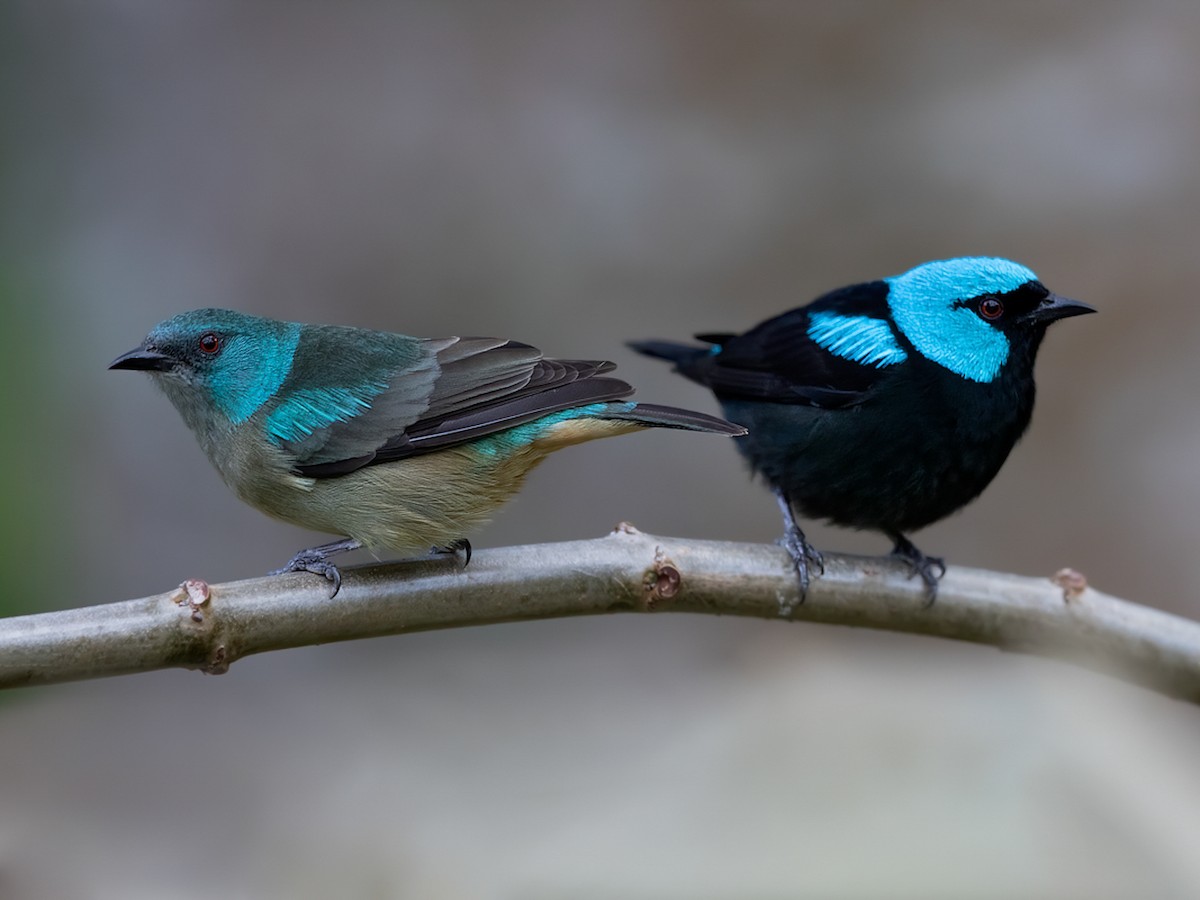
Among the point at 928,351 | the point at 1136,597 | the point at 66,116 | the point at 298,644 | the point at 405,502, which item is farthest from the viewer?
the point at 1136,597

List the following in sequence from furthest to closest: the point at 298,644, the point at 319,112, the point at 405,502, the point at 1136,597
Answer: the point at 1136,597 < the point at 319,112 < the point at 405,502 < the point at 298,644

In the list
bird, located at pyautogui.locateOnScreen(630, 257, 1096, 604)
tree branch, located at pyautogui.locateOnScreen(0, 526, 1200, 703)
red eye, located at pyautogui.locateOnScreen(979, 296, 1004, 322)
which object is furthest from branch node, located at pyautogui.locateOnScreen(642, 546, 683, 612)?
red eye, located at pyautogui.locateOnScreen(979, 296, 1004, 322)

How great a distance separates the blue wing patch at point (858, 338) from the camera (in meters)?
4.29

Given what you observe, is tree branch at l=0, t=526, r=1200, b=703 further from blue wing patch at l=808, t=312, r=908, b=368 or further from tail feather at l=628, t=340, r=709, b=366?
tail feather at l=628, t=340, r=709, b=366

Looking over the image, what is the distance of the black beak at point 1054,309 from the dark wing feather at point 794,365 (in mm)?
534

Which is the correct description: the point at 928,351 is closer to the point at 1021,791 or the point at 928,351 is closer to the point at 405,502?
the point at 1021,791

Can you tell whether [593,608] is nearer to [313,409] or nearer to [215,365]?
[313,409]

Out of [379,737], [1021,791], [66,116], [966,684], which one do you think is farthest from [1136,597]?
[66,116]

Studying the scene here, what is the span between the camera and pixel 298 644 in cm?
296

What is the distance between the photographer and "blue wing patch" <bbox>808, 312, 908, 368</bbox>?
14.1 feet

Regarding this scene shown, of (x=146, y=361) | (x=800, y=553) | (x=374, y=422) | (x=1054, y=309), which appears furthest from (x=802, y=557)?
(x=146, y=361)

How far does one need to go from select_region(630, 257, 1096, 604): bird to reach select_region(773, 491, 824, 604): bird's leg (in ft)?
0.05

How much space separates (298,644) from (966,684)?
341 centimetres

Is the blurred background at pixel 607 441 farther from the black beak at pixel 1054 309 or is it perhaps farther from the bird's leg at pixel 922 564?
the black beak at pixel 1054 309
